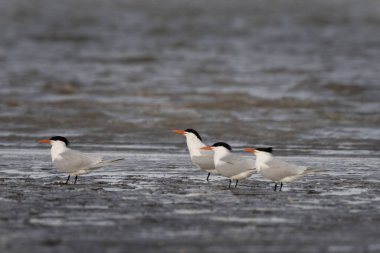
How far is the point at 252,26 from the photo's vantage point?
4878 centimetres

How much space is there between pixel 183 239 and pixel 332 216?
67.6 inches

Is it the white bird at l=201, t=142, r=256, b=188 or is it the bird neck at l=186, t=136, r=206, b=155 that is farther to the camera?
the bird neck at l=186, t=136, r=206, b=155

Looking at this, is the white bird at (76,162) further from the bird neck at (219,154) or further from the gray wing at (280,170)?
the gray wing at (280,170)

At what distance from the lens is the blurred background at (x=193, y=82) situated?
16422mm

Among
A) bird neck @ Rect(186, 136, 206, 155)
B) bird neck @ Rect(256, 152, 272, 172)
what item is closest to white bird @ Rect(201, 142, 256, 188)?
bird neck @ Rect(256, 152, 272, 172)

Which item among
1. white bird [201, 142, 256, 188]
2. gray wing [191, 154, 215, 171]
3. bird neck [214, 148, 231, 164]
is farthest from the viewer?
gray wing [191, 154, 215, 171]

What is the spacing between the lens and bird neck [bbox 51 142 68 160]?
11.0 m

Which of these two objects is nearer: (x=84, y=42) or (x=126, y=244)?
(x=126, y=244)

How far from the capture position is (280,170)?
33.2 ft

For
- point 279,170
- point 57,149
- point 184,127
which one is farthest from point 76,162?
point 184,127

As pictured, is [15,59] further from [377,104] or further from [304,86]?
[377,104]

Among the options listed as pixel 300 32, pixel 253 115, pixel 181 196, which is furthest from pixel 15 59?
pixel 181 196

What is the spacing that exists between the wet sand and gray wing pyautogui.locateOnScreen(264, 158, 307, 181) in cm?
19

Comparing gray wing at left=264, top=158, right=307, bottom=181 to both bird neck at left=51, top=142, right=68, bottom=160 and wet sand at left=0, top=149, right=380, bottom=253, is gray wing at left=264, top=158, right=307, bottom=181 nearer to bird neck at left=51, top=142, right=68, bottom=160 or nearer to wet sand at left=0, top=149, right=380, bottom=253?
wet sand at left=0, top=149, right=380, bottom=253
